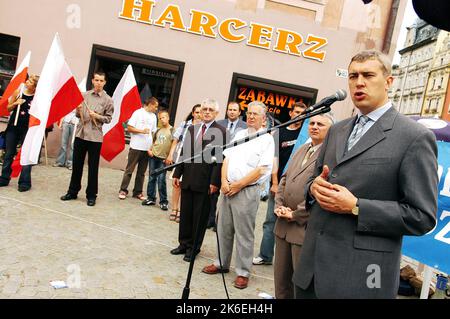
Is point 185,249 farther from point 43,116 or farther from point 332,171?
point 332,171

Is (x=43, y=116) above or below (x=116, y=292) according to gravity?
above

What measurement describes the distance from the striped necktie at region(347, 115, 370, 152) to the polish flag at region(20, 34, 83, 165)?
198 inches

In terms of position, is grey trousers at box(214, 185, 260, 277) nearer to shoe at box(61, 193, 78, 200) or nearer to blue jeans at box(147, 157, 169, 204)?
blue jeans at box(147, 157, 169, 204)

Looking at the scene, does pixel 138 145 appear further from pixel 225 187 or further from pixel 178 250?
pixel 225 187

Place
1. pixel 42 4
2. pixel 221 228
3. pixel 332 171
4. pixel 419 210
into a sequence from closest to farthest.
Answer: pixel 419 210, pixel 332 171, pixel 221 228, pixel 42 4

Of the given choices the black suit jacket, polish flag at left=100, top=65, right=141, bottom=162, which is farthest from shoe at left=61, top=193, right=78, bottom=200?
the black suit jacket

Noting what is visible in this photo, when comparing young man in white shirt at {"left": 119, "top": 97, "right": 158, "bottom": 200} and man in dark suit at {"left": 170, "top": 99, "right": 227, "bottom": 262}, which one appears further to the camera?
young man in white shirt at {"left": 119, "top": 97, "right": 158, "bottom": 200}

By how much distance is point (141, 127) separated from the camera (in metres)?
7.91

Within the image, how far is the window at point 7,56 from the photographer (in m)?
10.7

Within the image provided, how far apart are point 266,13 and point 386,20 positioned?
3274 millimetres

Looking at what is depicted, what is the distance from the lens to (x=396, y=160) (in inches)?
77.5

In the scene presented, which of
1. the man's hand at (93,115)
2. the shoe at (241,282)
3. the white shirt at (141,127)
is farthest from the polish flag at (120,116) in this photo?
the shoe at (241,282)

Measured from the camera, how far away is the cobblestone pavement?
3.77 m

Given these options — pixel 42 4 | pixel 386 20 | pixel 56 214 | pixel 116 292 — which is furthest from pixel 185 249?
pixel 386 20
